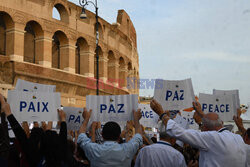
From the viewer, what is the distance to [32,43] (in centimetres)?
2497

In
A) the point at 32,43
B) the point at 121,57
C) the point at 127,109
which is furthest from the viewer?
the point at 121,57

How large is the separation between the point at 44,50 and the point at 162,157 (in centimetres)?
1991

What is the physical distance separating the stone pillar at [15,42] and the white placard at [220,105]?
1519 centimetres

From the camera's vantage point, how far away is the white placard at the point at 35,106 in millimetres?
6395

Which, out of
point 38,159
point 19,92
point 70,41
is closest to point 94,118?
point 19,92

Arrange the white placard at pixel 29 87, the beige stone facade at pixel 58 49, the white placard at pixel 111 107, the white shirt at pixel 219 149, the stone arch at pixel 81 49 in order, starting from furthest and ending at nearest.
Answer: the stone arch at pixel 81 49 → the beige stone facade at pixel 58 49 → the white placard at pixel 29 87 → the white placard at pixel 111 107 → the white shirt at pixel 219 149

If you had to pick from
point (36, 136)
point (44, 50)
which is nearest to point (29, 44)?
point (44, 50)

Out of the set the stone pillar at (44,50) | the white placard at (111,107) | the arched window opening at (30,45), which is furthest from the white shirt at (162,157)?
the arched window opening at (30,45)

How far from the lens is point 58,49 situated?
27.1m

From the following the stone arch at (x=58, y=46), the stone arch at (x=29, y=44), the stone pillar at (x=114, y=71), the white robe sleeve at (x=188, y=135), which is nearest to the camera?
the white robe sleeve at (x=188, y=135)

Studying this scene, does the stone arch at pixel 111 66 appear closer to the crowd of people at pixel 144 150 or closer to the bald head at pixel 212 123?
the crowd of people at pixel 144 150

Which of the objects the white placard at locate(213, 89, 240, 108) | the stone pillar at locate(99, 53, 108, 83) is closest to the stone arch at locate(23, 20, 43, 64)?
the stone pillar at locate(99, 53, 108, 83)

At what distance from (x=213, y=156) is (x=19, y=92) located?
3.82 m

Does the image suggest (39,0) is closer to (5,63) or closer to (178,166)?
(5,63)
